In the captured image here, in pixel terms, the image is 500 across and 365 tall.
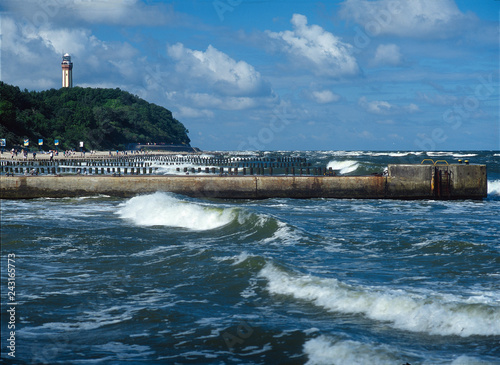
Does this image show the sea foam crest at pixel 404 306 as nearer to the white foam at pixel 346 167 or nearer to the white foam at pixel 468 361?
the white foam at pixel 468 361

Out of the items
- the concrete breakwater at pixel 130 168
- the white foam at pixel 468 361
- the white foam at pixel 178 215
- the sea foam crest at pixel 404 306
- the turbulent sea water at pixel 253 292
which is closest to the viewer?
the white foam at pixel 468 361

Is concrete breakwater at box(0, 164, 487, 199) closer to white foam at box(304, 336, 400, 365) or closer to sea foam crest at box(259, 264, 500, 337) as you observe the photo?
→ sea foam crest at box(259, 264, 500, 337)

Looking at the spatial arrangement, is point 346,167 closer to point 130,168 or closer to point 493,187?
point 130,168

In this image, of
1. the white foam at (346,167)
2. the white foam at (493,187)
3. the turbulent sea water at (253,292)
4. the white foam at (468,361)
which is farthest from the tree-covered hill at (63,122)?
the white foam at (468,361)

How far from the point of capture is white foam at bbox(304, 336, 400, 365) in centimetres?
695

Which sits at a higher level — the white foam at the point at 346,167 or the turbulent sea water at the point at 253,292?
the white foam at the point at 346,167

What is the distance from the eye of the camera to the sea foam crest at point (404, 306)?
832cm

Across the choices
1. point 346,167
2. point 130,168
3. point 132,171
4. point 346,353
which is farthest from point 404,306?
point 346,167

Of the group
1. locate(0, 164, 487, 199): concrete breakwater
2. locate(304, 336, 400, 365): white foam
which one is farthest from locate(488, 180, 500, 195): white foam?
locate(304, 336, 400, 365): white foam

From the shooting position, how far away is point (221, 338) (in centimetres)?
784

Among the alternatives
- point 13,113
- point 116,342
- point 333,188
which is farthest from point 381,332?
point 13,113

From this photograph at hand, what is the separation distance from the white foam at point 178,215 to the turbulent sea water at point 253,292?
20 centimetres

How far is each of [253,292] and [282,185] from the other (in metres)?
18.0

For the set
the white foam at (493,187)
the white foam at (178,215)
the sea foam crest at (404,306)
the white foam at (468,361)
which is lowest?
the white foam at (468,361)
